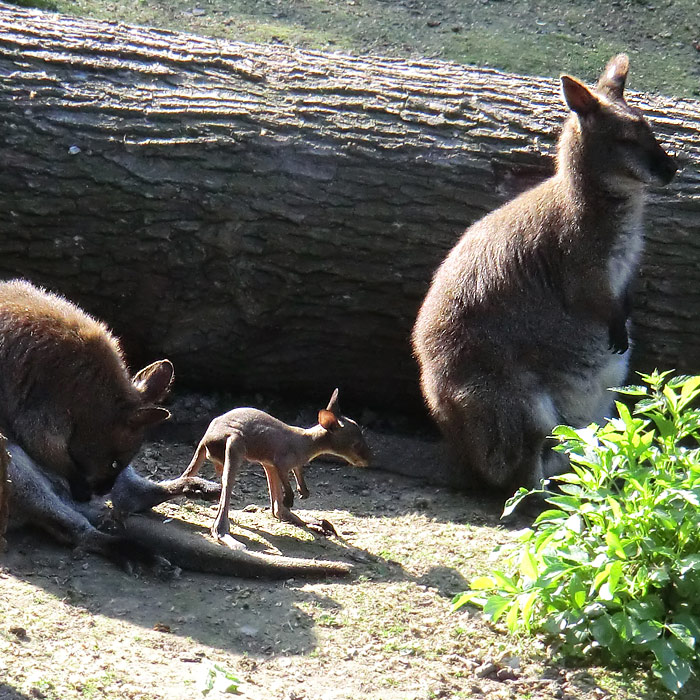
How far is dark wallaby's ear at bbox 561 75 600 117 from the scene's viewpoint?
21.7 feet

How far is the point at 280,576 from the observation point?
543 centimetres

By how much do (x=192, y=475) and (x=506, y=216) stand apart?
261cm

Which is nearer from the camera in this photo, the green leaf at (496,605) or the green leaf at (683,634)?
the green leaf at (683,634)

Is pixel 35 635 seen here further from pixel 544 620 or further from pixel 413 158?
pixel 413 158

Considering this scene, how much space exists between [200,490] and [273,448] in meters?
0.52

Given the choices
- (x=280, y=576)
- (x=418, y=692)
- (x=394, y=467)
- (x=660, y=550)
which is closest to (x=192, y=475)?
(x=280, y=576)

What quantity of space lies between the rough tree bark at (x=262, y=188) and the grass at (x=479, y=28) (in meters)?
4.63

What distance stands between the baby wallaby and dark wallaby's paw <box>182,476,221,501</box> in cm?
8

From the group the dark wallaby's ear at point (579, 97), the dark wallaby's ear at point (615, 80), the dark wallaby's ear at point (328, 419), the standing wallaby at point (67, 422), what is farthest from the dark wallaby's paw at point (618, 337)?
the standing wallaby at point (67, 422)

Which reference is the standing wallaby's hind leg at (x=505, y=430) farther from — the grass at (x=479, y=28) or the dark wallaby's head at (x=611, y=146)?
the grass at (x=479, y=28)

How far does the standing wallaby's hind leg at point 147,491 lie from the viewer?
6039 millimetres

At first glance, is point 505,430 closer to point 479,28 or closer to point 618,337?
point 618,337

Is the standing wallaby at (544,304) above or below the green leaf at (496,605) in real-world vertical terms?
above

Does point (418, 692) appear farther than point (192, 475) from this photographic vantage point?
No
